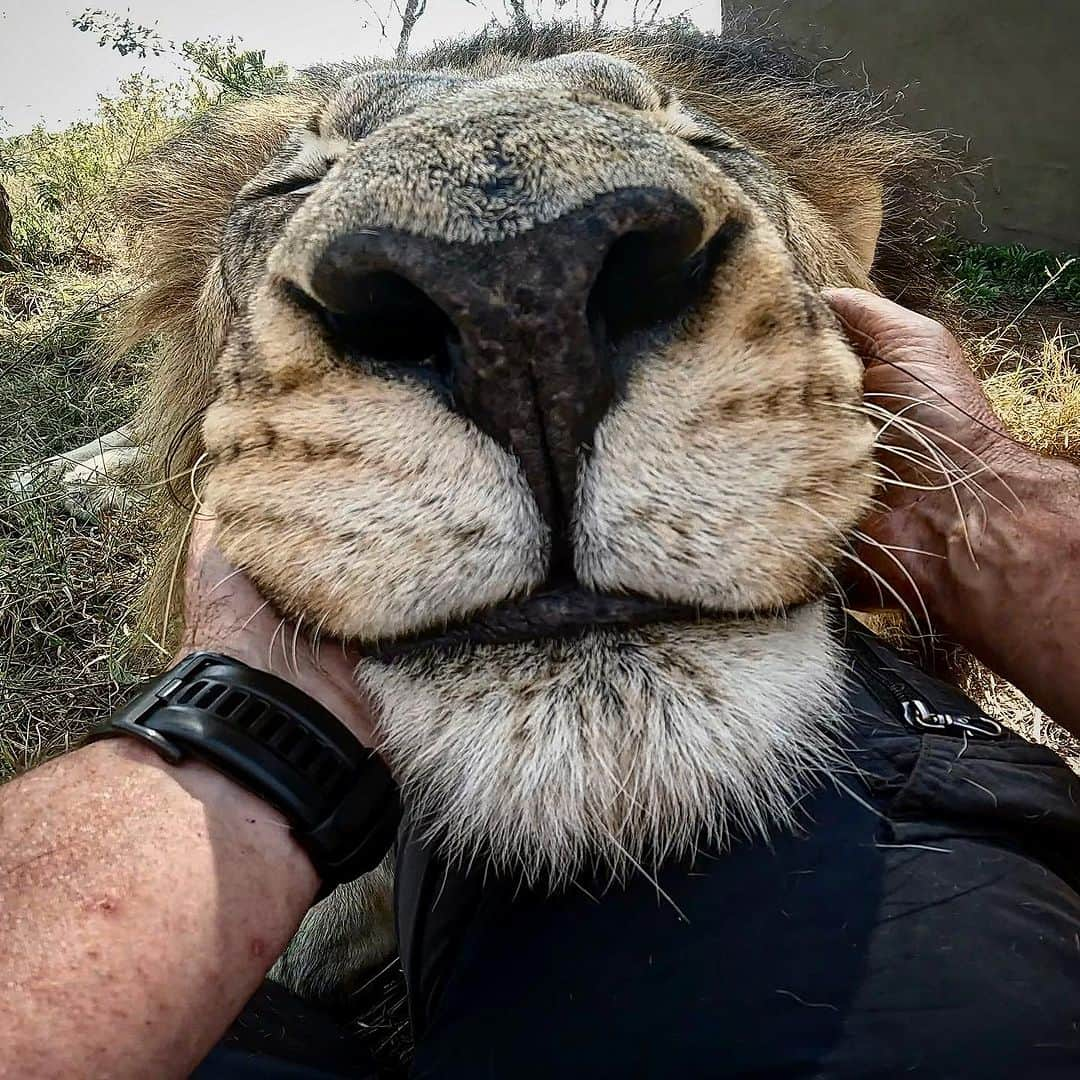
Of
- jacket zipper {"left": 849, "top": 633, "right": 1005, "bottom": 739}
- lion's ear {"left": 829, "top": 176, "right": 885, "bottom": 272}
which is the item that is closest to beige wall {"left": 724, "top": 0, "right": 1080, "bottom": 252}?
lion's ear {"left": 829, "top": 176, "right": 885, "bottom": 272}

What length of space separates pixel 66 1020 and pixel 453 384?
1.01 meters

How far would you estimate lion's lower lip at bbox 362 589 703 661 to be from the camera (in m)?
1.30

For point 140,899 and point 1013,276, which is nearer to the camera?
point 140,899

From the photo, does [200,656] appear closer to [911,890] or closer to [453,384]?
[453,384]

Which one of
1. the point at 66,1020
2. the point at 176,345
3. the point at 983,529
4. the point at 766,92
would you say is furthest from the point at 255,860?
the point at 766,92

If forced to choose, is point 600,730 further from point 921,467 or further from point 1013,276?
point 1013,276

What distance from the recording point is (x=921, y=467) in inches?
72.3

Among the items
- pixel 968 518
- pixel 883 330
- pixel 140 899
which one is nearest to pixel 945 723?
pixel 968 518

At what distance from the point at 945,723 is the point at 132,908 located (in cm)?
143

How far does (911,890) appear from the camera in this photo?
1.47 m

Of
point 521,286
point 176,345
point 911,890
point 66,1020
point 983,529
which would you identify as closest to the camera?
point 521,286

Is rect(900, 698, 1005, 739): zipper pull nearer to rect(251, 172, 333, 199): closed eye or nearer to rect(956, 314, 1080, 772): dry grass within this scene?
rect(956, 314, 1080, 772): dry grass

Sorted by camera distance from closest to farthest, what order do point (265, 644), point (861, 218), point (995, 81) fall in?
1. point (265, 644)
2. point (861, 218)
3. point (995, 81)

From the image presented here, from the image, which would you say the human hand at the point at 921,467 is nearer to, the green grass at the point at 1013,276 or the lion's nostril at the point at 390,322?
the lion's nostril at the point at 390,322
